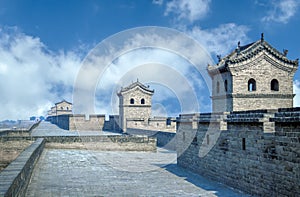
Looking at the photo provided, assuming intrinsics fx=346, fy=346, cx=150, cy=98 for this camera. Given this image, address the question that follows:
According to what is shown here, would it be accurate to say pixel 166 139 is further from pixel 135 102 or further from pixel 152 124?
pixel 135 102

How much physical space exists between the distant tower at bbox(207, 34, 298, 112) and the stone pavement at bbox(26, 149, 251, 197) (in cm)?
1018

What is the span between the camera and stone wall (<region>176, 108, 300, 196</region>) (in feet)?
25.2

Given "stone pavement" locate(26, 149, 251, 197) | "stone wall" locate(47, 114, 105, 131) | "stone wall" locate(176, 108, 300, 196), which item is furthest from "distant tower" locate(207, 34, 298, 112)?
"stone wall" locate(47, 114, 105, 131)

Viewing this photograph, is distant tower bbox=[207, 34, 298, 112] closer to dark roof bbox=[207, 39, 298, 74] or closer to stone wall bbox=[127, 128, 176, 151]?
dark roof bbox=[207, 39, 298, 74]

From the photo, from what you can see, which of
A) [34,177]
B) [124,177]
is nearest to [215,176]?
[124,177]

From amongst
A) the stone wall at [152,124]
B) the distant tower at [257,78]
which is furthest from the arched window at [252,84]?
the stone wall at [152,124]

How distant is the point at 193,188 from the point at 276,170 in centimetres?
273

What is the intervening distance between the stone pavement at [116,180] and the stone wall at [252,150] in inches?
21.3

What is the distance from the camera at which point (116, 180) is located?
10922 mm

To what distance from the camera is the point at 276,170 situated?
26.6 feet

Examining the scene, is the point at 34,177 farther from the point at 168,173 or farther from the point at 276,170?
the point at 276,170

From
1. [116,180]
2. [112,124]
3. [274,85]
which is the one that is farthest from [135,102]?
[116,180]

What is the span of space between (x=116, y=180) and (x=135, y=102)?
1070 inches

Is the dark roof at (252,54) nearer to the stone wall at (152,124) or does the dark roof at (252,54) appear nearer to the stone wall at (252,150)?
the stone wall at (252,150)
